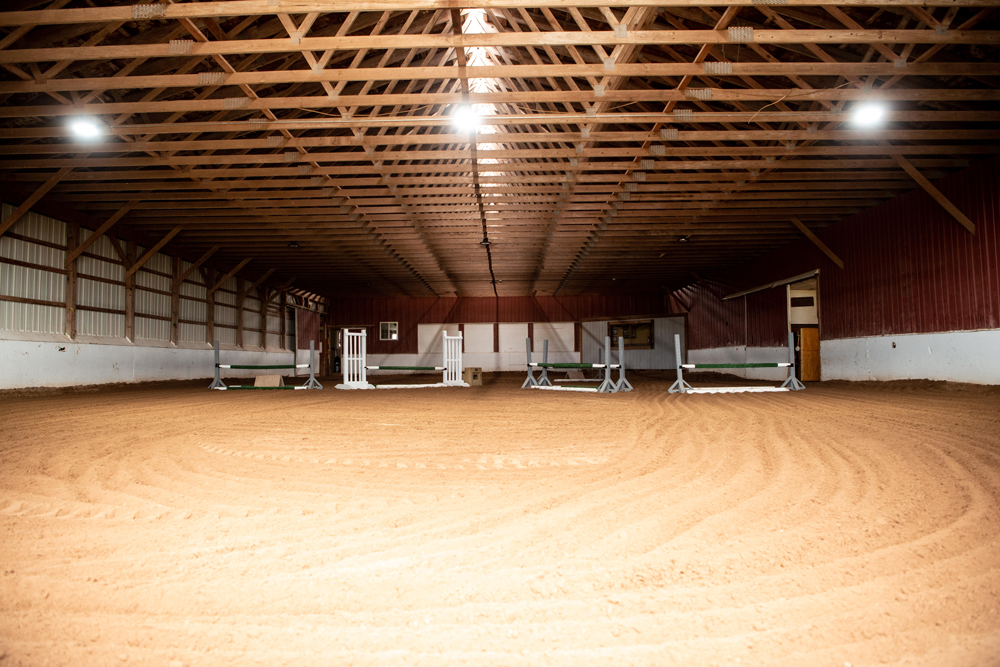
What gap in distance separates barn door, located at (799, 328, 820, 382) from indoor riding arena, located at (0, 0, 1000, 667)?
0.27 metres

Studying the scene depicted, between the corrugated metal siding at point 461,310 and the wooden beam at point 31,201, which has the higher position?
the wooden beam at point 31,201

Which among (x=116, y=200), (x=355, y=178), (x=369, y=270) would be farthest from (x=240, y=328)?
(x=355, y=178)

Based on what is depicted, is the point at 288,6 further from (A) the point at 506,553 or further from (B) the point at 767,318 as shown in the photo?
(B) the point at 767,318

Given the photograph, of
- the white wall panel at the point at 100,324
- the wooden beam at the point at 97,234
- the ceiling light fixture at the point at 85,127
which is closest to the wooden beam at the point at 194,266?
the white wall panel at the point at 100,324

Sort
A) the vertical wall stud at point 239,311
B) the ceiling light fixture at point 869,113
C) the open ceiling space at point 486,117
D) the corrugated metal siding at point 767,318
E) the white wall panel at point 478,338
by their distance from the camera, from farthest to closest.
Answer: the white wall panel at point 478,338, the vertical wall stud at point 239,311, the corrugated metal siding at point 767,318, the ceiling light fixture at point 869,113, the open ceiling space at point 486,117

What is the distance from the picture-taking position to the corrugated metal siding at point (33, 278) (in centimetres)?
1230

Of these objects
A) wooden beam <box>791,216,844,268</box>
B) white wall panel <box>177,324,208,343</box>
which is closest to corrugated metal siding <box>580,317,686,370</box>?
wooden beam <box>791,216,844,268</box>

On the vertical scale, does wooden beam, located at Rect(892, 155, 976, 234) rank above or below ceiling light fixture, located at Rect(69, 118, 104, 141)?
below

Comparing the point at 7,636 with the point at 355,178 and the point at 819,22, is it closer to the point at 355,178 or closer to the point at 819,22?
the point at 819,22

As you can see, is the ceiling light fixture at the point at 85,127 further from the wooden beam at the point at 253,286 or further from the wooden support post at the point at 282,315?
the wooden support post at the point at 282,315

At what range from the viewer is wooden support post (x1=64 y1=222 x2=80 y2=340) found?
1408cm

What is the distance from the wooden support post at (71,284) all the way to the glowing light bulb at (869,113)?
18085 mm

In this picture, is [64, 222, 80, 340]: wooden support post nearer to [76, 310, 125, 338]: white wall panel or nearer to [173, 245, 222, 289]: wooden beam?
[76, 310, 125, 338]: white wall panel

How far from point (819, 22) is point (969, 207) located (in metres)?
5.47
